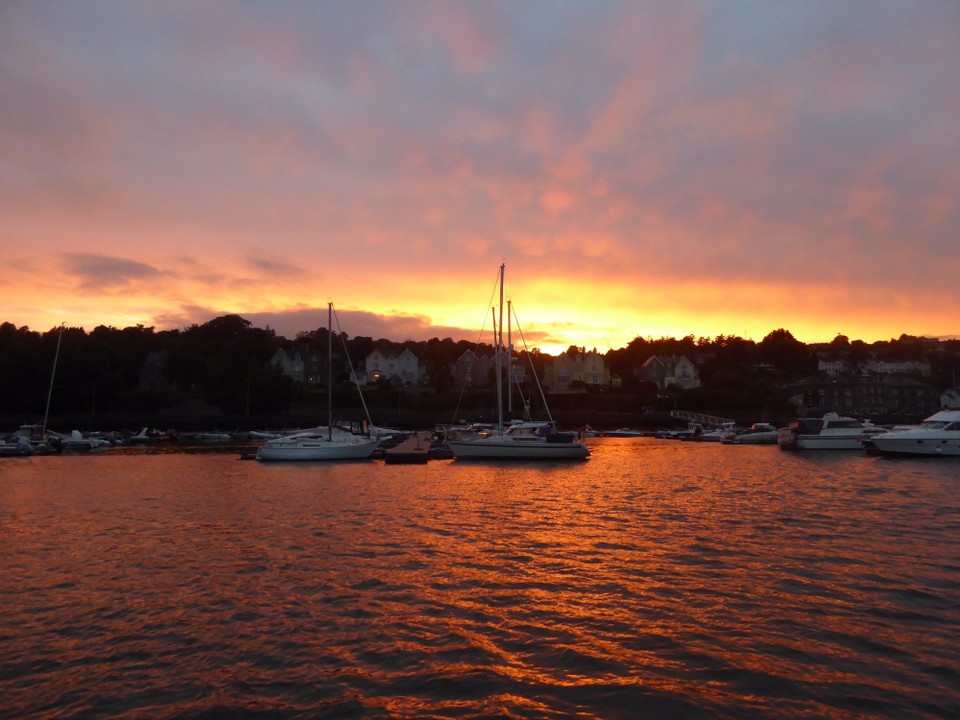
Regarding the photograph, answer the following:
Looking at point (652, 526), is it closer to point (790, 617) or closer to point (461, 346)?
point (790, 617)

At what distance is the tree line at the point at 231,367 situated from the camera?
80562 millimetres

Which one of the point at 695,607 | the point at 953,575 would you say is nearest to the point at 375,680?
the point at 695,607

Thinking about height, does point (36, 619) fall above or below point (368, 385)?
below

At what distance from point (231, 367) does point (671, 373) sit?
6622cm

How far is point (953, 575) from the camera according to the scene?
13398mm

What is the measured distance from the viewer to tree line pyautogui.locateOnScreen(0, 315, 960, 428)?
80.6 metres

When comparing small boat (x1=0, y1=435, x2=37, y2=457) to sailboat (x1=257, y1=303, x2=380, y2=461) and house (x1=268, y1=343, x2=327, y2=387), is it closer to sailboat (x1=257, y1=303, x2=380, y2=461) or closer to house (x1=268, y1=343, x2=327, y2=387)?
sailboat (x1=257, y1=303, x2=380, y2=461)

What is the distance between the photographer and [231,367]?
86.4m

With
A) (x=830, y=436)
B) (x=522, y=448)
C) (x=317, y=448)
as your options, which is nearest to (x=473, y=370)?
(x=830, y=436)

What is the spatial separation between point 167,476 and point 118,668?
28017 millimetres

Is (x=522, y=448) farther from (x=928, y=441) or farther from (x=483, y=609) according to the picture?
(x=483, y=609)

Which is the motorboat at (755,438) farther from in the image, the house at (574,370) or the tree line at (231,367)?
the house at (574,370)

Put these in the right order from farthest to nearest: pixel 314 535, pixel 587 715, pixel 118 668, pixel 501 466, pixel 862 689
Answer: pixel 501 466 → pixel 314 535 → pixel 118 668 → pixel 862 689 → pixel 587 715

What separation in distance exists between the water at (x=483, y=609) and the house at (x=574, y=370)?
85465 mm
